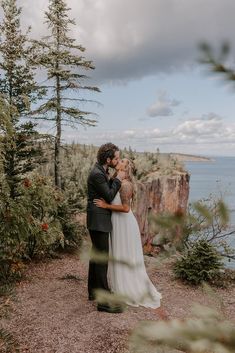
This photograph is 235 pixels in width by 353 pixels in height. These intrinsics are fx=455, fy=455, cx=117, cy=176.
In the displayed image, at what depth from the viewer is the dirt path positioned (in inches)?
198

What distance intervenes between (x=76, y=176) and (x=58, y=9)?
582 cm

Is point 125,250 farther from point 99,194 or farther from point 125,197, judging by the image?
point 99,194

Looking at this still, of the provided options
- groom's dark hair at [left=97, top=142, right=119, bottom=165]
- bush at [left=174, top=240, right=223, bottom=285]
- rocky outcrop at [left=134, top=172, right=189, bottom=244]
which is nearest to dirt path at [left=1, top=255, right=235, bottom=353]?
bush at [left=174, top=240, right=223, bottom=285]

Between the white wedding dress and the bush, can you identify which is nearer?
the white wedding dress

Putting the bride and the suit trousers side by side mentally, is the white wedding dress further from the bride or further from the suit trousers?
the suit trousers

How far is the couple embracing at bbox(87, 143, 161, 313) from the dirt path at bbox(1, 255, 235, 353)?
0.78ft

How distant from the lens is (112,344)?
16.2 ft

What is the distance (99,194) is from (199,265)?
2.91 meters

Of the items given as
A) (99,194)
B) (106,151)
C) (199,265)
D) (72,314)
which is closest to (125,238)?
(99,194)

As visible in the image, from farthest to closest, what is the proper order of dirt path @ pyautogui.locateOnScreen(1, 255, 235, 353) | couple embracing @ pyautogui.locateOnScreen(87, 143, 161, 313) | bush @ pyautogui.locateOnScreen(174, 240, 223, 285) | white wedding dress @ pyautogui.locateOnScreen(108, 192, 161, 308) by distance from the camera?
bush @ pyautogui.locateOnScreen(174, 240, 223, 285), white wedding dress @ pyautogui.locateOnScreen(108, 192, 161, 308), couple embracing @ pyautogui.locateOnScreen(87, 143, 161, 313), dirt path @ pyautogui.locateOnScreen(1, 255, 235, 353)

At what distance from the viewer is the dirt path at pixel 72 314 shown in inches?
198

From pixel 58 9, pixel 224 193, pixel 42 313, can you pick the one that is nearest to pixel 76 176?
pixel 58 9

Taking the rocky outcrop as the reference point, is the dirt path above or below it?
below

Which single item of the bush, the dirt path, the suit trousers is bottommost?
the dirt path
